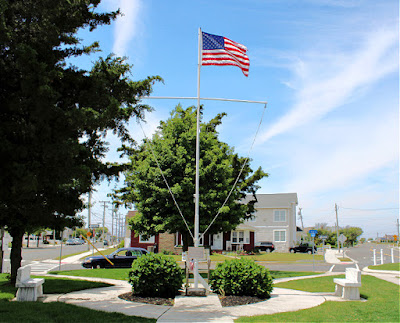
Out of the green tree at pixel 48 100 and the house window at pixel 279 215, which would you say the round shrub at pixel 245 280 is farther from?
the house window at pixel 279 215

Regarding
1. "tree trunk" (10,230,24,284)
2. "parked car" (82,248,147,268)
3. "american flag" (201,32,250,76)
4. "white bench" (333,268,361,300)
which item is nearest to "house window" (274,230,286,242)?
"parked car" (82,248,147,268)

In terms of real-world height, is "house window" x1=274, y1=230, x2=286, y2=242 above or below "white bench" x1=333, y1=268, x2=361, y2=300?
above

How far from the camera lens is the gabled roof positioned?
184 feet

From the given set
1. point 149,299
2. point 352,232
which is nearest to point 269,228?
point 149,299

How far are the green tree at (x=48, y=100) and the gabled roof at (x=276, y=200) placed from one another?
1839 inches

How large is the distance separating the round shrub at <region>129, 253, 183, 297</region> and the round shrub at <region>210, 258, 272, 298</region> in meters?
1.44

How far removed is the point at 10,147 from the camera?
844cm

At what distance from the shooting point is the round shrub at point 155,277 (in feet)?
38.7

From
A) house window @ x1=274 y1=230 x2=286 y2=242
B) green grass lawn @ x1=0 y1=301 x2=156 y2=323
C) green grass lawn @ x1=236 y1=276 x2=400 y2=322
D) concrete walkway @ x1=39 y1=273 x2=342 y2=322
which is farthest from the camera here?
house window @ x1=274 y1=230 x2=286 y2=242

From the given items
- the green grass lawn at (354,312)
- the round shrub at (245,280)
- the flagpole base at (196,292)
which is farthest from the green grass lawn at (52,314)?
the round shrub at (245,280)

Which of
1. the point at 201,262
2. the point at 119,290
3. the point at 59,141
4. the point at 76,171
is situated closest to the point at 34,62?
the point at 59,141

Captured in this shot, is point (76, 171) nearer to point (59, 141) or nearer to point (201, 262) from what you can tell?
point (59, 141)

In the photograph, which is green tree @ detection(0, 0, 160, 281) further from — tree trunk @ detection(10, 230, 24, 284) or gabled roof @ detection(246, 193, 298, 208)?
gabled roof @ detection(246, 193, 298, 208)

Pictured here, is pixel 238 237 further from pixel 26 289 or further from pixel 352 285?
pixel 26 289
